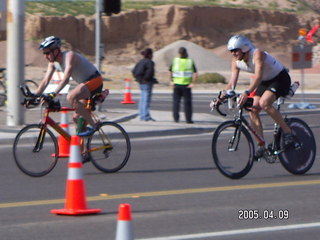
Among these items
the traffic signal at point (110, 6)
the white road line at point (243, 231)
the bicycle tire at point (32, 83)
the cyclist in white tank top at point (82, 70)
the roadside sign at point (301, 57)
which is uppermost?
the traffic signal at point (110, 6)

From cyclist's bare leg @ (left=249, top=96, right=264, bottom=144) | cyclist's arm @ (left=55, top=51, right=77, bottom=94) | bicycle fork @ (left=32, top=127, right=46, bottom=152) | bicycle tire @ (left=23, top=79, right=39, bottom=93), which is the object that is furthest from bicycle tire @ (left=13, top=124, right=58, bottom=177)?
bicycle tire @ (left=23, top=79, right=39, bottom=93)

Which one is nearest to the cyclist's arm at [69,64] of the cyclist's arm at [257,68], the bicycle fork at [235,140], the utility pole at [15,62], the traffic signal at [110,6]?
the bicycle fork at [235,140]

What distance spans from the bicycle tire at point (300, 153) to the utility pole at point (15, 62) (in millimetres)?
8615

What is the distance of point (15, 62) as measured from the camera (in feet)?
62.9

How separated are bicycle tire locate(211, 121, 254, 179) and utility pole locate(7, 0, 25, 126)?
8.40 m

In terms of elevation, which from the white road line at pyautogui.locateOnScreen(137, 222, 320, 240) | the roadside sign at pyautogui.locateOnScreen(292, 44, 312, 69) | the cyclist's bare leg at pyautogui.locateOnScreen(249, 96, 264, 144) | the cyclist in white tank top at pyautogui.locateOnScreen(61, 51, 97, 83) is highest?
the roadside sign at pyautogui.locateOnScreen(292, 44, 312, 69)

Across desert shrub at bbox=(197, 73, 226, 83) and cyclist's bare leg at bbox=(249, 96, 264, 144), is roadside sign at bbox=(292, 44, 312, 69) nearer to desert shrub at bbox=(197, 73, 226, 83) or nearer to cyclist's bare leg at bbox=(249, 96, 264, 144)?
cyclist's bare leg at bbox=(249, 96, 264, 144)

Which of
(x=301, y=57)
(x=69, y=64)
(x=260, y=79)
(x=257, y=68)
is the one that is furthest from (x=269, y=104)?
(x=301, y=57)

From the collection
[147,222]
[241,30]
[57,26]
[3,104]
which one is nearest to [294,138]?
[147,222]

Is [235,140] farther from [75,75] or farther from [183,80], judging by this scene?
[183,80]

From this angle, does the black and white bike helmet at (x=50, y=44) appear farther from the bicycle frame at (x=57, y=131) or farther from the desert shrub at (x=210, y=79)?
the desert shrub at (x=210, y=79)

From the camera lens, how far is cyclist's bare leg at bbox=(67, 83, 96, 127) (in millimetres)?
12111

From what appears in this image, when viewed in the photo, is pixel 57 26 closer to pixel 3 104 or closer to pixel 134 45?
pixel 134 45

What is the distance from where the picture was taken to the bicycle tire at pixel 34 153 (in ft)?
39.7
